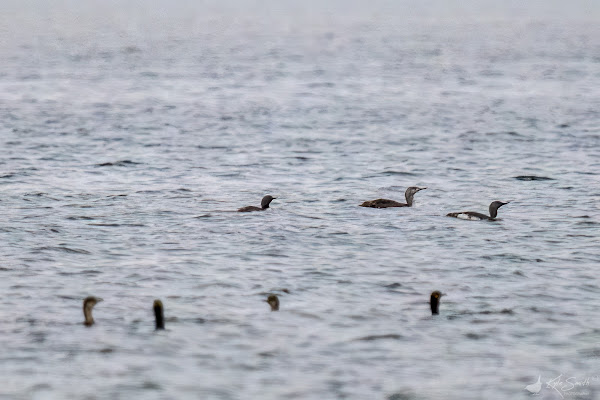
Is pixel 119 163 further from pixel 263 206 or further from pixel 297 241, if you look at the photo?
pixel 297 241

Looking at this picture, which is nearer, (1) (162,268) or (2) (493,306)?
(2) (493,306)

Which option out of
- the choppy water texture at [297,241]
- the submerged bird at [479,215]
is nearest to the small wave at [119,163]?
the choppy water texture at [297,241]

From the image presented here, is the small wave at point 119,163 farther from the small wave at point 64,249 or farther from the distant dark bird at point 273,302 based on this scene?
the distant dark bird at point 273,302

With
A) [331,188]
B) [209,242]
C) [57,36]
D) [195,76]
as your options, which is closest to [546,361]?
[209,242]

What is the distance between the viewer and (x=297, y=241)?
21047mm

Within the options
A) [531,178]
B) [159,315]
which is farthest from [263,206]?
[159,315]

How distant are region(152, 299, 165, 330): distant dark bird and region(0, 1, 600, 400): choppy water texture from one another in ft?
0.43

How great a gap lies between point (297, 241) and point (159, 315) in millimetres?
6031

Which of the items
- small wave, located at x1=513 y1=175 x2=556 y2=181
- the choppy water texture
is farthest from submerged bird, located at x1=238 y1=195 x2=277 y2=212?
small wave, located at x1=513 y1=175 x2=556 y2=181

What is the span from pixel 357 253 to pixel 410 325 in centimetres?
438

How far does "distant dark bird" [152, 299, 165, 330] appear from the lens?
15.3 meters

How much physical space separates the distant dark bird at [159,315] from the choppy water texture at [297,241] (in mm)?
130

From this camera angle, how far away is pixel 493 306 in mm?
16766

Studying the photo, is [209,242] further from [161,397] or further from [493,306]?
[161,397]
